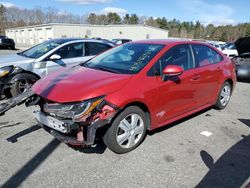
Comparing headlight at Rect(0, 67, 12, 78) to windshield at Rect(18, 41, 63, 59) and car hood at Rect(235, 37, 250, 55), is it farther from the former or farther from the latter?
car hood at Rect(235, 37, 250, 55)

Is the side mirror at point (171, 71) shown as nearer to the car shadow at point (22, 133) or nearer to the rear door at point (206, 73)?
the rear door at point (206, 73)

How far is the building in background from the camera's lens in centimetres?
3944

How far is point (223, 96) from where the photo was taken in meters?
5.50

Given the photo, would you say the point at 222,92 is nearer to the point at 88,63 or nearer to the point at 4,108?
the point at 88,63

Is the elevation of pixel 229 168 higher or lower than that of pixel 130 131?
lower

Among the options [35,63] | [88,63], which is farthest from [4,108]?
[35,63]

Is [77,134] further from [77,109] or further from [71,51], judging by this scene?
[71,51]

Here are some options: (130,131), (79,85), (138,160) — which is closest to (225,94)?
(130,131)

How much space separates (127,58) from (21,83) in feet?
9.95

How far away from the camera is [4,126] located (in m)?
4.42

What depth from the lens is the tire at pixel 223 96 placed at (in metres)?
5.36

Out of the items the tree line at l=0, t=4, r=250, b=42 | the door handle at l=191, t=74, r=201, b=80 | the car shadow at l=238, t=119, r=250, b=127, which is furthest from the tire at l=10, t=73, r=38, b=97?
the tree line at l=0, t=4, r=250, b=42

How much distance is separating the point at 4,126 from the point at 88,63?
1870 millimetres

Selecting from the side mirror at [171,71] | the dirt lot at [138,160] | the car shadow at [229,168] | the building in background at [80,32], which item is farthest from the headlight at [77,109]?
the building in background at [80,32]
